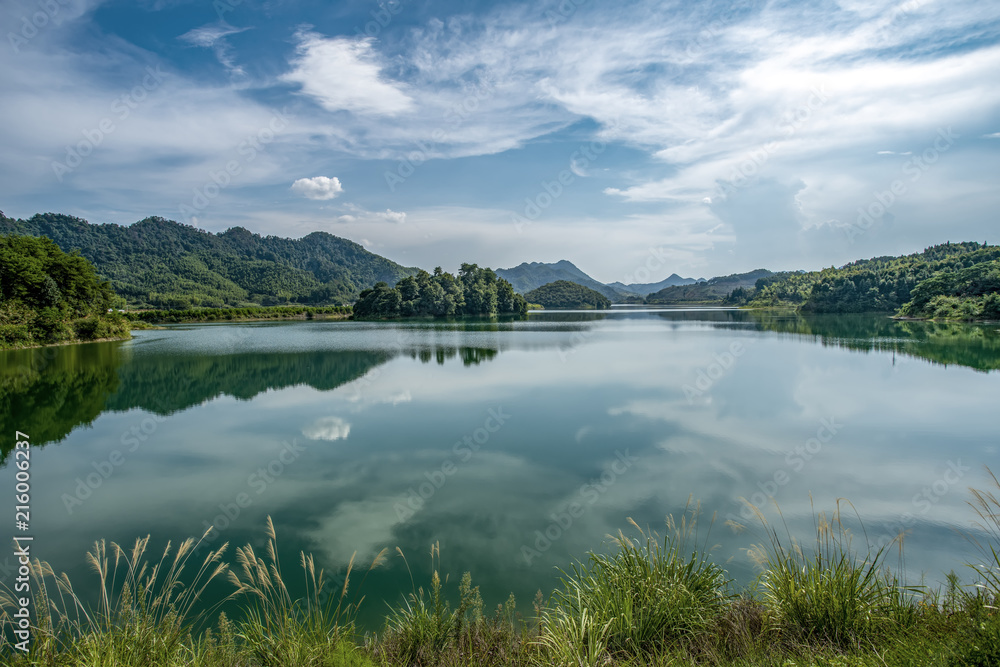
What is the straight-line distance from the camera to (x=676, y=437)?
1174 cm

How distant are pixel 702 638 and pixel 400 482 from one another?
21.2 feet

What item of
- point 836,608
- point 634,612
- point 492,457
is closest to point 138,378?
point 492,457

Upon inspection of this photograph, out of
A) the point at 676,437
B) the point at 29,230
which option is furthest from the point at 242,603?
the point at 29,230

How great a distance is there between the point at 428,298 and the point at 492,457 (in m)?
81.1

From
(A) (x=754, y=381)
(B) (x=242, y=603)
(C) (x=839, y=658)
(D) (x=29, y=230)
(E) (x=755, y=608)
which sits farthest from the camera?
(D) (x=29, y=230)

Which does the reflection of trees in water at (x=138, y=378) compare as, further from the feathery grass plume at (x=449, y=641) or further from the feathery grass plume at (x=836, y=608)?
Answer: the feathery grass plume at (x=836, y=608)

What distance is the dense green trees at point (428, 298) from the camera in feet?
294

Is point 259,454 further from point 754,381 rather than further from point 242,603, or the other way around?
point 754,381

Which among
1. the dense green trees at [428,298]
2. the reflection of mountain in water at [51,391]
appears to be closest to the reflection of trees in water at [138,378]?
the reflection of mountain in water at [51,391]

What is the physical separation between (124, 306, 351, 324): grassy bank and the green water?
57273 mm

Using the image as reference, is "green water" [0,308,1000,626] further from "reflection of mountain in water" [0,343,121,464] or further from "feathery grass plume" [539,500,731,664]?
"feathery grass plume" [539,500,731,664]

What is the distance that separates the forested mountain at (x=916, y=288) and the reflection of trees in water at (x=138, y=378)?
57.9m

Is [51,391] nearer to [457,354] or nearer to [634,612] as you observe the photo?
[457,354]

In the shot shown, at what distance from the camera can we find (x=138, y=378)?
21297mm
